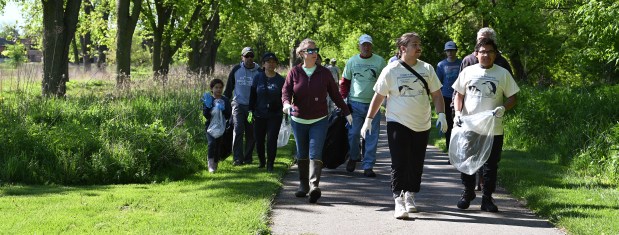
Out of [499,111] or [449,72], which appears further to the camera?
[449,72]

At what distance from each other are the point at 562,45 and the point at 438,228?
23543 millimetres

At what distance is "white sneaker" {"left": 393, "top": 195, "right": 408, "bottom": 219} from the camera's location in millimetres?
7219

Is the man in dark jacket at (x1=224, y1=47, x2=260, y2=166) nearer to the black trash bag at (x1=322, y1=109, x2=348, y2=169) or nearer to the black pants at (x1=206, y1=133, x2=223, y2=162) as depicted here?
the black pants at (x1=206, y1=133, x2=223, y2=162)

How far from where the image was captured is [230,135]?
38.2ft

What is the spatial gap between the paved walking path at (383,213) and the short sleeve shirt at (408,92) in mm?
933

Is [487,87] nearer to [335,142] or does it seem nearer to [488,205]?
[488,205]

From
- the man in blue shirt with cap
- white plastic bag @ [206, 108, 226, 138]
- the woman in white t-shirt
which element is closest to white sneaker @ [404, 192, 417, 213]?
the woman in white t-shirt

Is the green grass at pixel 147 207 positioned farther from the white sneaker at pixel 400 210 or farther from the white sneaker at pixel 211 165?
the white sneaker at pixel 400 210

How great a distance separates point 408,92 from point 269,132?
10.8 feet

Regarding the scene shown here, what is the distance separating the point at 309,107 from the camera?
8305 mm

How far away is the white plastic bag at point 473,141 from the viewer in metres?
7.46

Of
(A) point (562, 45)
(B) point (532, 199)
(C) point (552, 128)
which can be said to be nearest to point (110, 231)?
(B) point (532, 199)

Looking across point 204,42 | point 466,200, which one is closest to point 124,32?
point 466,200

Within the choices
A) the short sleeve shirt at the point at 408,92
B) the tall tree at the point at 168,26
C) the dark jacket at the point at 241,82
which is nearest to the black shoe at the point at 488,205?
the short sleeve shirt at the point at 408,92
